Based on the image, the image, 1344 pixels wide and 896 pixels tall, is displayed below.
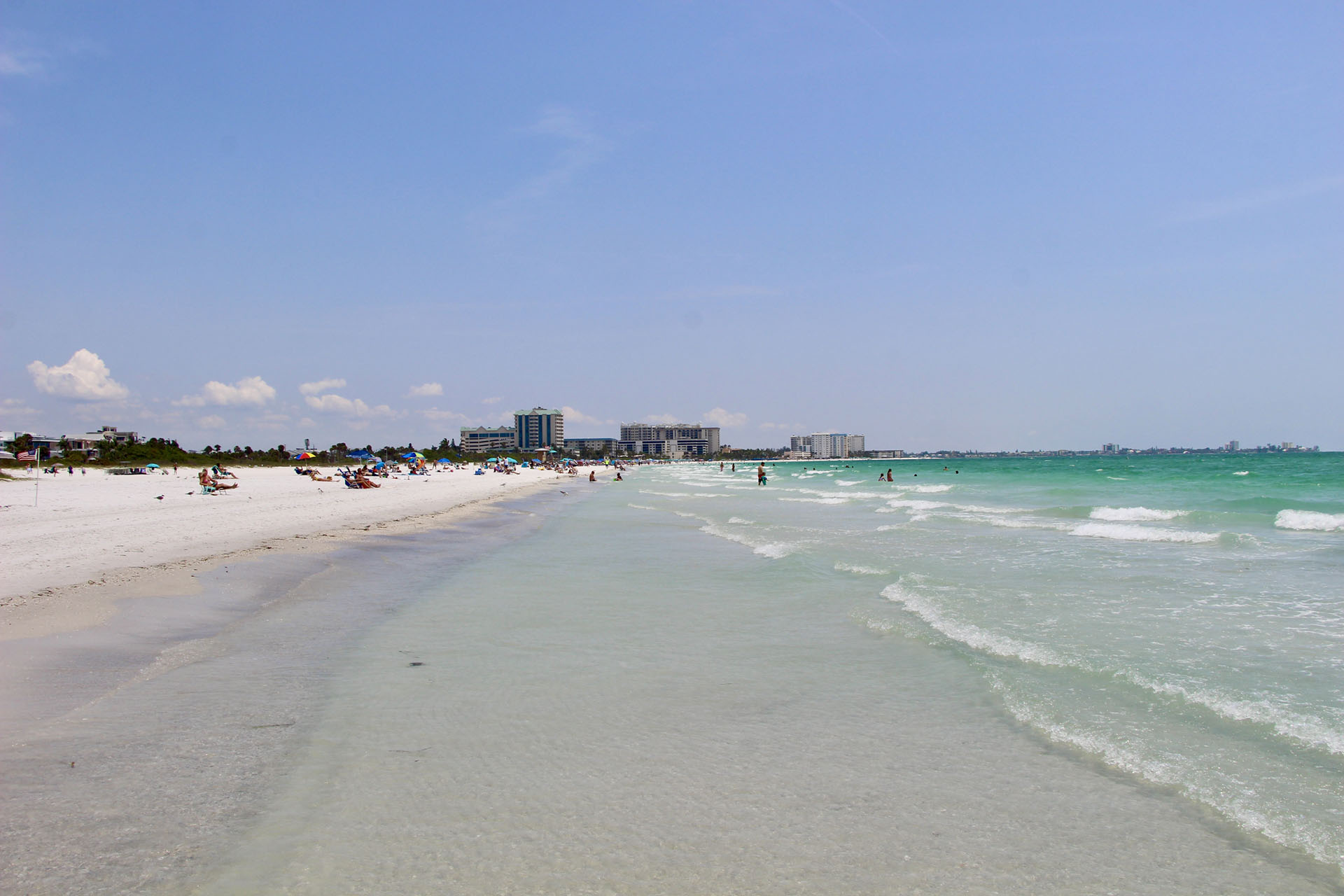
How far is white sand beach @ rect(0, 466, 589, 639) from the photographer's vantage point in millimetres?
10336

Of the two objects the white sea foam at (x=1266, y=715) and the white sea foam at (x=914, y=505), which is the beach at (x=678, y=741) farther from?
the white sea foam at (x=914, y=505)

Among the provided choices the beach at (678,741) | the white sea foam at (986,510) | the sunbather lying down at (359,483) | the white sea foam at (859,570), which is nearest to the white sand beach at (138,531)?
the beach at (678,741)

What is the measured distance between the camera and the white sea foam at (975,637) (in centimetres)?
794

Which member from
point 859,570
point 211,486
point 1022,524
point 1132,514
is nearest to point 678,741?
point 859,570

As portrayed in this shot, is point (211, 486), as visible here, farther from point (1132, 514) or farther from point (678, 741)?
point (1132, 514)

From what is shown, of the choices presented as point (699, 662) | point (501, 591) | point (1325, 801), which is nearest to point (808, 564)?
point (501, 591)

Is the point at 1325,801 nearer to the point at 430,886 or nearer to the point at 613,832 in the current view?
the point at 613,832

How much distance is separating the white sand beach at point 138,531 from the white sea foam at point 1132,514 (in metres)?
23.7

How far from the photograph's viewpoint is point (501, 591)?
40.2ft

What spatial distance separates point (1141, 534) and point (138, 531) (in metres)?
26.5

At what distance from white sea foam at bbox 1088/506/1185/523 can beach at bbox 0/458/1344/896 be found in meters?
12.9

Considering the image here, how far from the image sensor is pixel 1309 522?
21.8m

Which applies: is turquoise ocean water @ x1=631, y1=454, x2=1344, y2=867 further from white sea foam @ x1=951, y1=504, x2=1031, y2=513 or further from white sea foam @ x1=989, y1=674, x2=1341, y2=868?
white sea foam @ x1=951, y1=504, x2=1031, y2=513

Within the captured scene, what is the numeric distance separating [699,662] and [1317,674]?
6.05 meters
